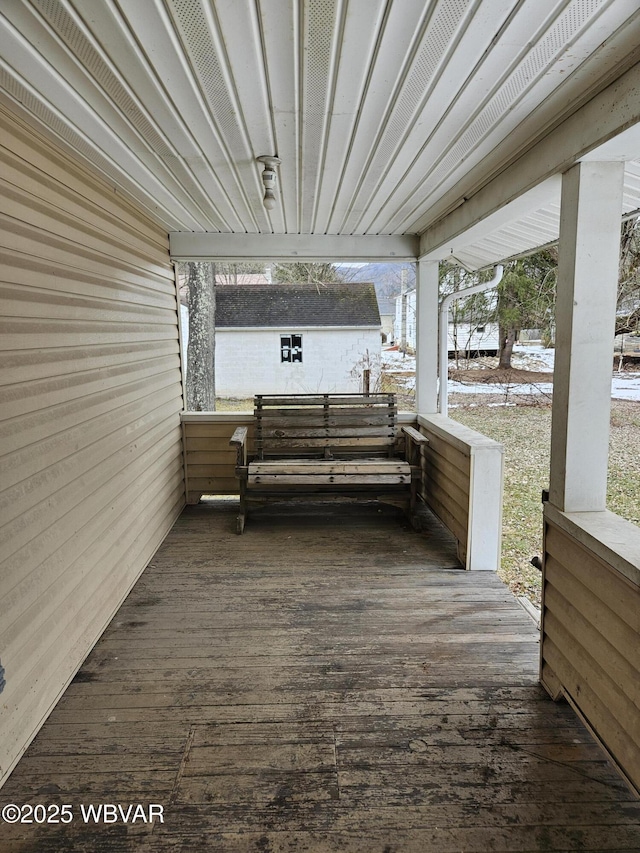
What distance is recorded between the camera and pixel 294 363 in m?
11.6

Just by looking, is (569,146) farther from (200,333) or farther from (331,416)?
(200,333)

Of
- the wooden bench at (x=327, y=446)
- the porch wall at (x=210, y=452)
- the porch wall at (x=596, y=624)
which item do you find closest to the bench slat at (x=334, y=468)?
the wooden bench at (x=327, y=446)

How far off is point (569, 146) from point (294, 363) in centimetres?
988

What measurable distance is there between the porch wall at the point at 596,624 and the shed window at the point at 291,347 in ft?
32.2

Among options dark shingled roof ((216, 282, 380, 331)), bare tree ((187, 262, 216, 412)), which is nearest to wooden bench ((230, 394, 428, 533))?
bare tree ((187, 262, 216, 412))

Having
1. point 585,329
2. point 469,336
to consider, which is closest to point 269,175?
point 585,329

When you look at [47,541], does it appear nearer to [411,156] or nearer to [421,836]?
[421,836]

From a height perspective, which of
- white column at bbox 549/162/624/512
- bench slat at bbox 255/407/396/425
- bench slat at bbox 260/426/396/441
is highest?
white column at bbox 549/162/624/512

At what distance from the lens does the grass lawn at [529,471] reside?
4.10 m

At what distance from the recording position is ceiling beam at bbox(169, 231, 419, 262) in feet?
13.8

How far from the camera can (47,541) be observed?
2.01 metres

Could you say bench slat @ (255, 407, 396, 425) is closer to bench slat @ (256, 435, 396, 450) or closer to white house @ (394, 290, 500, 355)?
bench slat @ (256, 435, 396, 450)

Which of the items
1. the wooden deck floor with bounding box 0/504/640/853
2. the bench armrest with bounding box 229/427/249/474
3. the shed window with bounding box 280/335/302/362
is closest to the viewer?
the wooden deck floor with bounding box 0/504/640/853

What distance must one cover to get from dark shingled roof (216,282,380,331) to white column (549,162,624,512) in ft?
31.2
